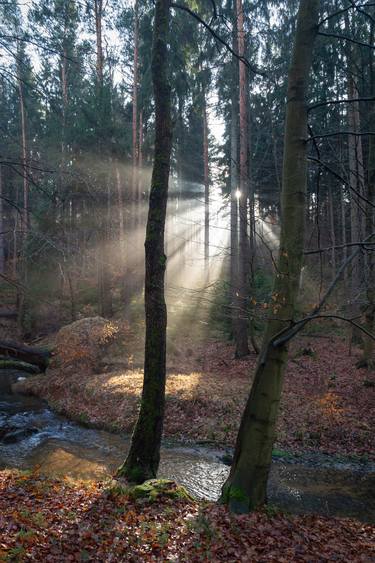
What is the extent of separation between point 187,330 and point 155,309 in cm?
1553

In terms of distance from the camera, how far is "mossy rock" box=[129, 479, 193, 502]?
5.75m

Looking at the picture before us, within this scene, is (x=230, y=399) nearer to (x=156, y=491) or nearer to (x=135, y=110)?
(x=156, y=491)

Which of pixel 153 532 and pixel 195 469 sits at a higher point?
pixel 153 532

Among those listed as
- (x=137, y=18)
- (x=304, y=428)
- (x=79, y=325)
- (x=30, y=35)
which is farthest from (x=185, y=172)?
(x=30, y=35)

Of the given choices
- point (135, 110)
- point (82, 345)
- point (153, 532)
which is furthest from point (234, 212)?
point (153, 532)

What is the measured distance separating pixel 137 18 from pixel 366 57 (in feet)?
50.2

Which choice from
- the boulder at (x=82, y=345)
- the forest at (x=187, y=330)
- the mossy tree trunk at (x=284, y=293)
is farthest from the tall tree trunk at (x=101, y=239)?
the mossy tree trunk at (x=284, y=293)

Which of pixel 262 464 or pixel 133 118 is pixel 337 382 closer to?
pixel 262 464

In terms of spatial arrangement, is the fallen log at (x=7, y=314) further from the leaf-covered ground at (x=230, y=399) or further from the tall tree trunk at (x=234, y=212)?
the tall tree trunk at (x=234, y=212)

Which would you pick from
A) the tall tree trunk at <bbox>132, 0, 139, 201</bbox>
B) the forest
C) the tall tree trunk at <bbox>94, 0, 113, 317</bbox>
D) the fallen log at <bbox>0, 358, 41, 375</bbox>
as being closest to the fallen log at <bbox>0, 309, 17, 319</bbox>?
the forest

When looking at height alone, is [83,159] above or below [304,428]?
above

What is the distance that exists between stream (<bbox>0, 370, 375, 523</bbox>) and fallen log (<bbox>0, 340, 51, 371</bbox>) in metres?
3.92

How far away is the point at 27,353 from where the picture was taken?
15.5 meters

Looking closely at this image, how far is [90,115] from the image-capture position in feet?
68.1
